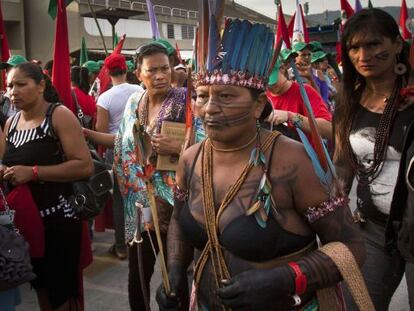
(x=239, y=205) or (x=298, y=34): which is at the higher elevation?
(x=298, y=34)

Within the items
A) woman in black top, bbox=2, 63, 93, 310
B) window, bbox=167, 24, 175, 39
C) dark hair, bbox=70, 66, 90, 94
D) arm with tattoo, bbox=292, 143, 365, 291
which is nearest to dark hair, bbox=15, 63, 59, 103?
woman in black top, bbox=2, 63, 93, 310

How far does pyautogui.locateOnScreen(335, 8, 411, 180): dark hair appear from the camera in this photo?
2.50 m

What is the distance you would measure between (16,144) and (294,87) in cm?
205

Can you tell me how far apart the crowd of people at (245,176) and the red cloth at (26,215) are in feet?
0.17

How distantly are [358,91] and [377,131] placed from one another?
354 mm

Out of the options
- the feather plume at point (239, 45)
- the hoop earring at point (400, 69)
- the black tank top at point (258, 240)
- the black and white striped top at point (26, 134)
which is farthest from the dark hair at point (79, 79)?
the black tank top at point (258, 240)

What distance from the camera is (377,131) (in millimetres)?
2506

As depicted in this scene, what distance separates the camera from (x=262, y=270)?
1593 millimetres

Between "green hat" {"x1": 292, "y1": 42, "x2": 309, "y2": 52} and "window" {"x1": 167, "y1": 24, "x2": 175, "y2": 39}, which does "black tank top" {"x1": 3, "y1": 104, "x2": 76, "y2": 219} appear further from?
"window" {"x1": 167, "y1": 24, "x2": 175, "y2": 39}

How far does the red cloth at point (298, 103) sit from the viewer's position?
377cm

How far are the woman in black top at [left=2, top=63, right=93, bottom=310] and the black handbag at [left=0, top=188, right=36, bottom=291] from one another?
466 millimetres

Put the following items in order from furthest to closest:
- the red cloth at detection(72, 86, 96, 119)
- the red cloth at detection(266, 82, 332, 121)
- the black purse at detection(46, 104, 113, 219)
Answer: the red cloth at detection(72, 86, 96, 119), the red cloth at detection(266, 82, 332, 121), the black purse at detection(46, 104, 113, 219)

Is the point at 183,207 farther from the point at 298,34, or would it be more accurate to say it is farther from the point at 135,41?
the point at 135,41

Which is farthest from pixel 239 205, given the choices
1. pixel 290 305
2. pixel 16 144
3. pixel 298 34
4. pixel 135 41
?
pixel 135 41
